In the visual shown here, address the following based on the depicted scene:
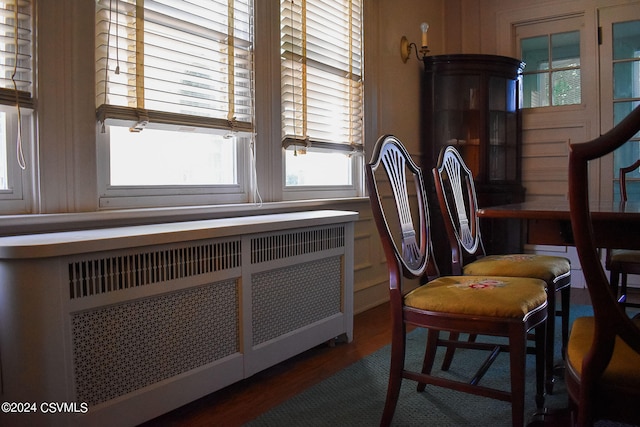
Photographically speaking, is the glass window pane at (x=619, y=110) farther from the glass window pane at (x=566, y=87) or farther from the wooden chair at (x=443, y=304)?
the wooden chair at (x=443, y=304)

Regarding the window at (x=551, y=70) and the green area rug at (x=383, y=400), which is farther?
the window at (x=551, y=70)

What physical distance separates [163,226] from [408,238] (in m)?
0.88

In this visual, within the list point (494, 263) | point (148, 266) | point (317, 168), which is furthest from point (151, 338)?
point (317, 168)

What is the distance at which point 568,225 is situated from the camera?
1.64 m

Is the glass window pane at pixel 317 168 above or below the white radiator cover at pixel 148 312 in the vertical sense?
above

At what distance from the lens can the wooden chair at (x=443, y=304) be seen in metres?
1.42

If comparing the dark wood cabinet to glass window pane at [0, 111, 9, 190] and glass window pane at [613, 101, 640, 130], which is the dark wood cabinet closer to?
glass window pane at [613, 101, 640, 130]

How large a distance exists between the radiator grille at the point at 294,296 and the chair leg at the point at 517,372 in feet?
3.29

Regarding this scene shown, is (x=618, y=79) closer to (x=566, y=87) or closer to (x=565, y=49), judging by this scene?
(x=566, y=87)

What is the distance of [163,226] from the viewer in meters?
1.86

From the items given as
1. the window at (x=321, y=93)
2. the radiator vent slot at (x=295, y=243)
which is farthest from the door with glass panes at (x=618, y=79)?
the radiator vent slot at (x=295, y=243)

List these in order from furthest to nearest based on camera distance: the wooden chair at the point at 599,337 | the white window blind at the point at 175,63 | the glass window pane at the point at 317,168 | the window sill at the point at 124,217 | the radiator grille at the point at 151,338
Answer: the glass window pane at the point at 317,168 → the white window blind at the point at 175,63 → the window sill at the point at 124,217 → the radiator grille at the point at 151,338 → the wooden chair at the point at 599,337

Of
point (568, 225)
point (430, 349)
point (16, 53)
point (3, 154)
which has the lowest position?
point (430, 349)

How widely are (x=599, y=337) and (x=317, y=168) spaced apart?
7.35ft
